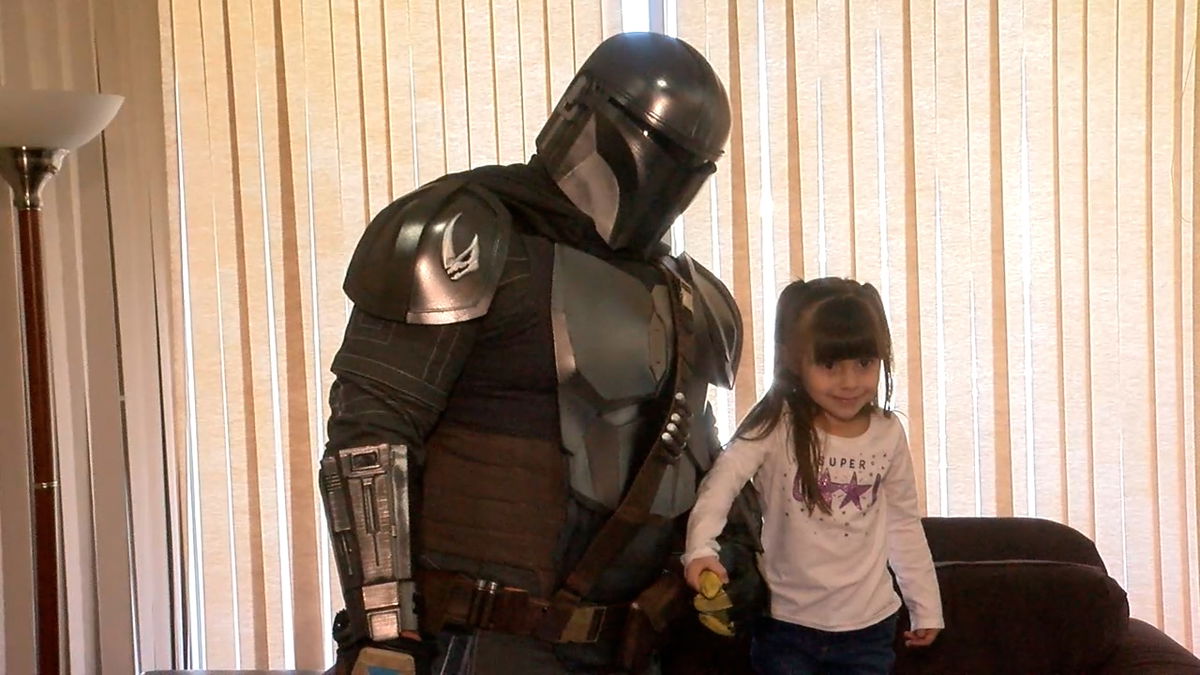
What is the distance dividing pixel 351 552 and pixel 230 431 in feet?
5.38

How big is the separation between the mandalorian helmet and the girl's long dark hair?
0.23 m

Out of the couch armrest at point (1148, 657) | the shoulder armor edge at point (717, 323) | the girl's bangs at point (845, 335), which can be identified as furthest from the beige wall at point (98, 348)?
the couch armrest at point (1148, 657)

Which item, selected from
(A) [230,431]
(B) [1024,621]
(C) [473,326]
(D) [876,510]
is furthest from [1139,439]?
(A) [230,431]

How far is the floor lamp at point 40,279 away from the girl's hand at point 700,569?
4.58 feet

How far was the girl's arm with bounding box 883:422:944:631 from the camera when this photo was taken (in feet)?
5.27

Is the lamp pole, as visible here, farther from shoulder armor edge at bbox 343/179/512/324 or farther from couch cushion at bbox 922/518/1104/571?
couch cushion at bbox 922/518/1104/571

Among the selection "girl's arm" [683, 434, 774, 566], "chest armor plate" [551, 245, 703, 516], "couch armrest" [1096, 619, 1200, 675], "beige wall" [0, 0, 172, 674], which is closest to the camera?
"chest armor plate" [551, 245, 703, 516]

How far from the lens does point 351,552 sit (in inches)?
50.7

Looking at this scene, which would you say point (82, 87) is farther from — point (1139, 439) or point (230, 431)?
point (1139, 439)

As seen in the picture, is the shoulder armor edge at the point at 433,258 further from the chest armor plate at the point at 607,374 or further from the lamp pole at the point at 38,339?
the lamp pole at the point at 38,339

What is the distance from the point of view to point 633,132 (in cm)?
150

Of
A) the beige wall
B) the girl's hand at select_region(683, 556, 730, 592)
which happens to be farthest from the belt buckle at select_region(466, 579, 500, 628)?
the beige wall

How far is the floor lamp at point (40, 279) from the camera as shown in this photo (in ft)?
7.00

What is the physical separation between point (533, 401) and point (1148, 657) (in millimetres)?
1126
